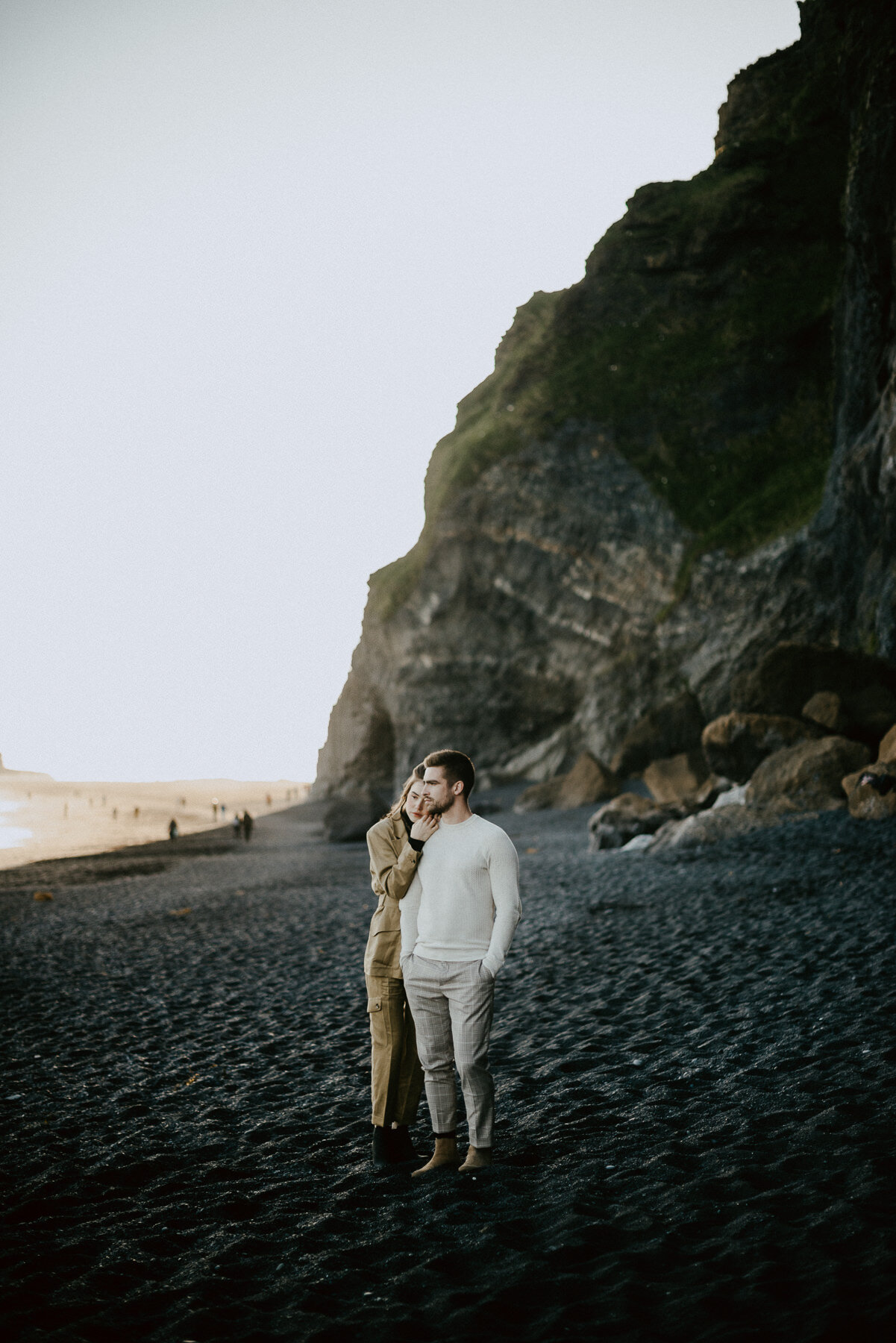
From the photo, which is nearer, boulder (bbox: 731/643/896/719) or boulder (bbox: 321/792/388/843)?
boulder (bbox: 731/643/896/719)

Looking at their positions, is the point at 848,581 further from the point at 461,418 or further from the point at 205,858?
the point at 461,418

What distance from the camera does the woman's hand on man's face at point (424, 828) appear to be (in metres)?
4.67

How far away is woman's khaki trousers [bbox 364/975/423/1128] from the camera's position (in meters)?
5.01

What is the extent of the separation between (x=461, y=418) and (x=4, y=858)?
4349cm

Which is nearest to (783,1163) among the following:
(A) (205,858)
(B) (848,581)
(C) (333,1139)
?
(C) (333,1139)

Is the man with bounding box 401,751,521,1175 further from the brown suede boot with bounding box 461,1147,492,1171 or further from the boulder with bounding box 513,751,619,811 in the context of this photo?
the boulder with bounding box 513,751,619,811

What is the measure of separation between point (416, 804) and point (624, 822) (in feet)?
60.0

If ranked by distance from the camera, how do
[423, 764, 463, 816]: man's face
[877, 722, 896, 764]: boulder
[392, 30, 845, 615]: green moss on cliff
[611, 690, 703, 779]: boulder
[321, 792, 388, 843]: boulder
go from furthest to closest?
[392, 30, 845, 615]: green moss on cliff → [321, 792, 388, 843]: boulder → [611, 690, 703, 779]: boulder → [877, 722, 896, 764]: boulder → [423, 764, 463, 816]: man's face

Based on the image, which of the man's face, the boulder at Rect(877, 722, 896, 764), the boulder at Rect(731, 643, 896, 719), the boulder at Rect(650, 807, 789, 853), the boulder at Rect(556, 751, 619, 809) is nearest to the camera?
the man's face

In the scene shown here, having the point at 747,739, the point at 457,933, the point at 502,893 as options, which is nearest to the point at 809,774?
the point at 747,739

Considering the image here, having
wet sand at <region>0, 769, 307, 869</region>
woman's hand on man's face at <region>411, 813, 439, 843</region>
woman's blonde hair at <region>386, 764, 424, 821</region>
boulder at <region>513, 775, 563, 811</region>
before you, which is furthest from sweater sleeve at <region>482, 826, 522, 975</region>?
wet sand at <region>0, 769, 307, 869</region>

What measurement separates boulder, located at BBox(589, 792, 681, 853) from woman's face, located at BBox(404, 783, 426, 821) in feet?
57.9

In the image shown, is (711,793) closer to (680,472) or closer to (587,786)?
(587,786)

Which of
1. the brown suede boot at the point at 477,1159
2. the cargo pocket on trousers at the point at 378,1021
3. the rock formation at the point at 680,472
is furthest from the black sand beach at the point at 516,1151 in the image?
the rock formation at the point at 680,472
